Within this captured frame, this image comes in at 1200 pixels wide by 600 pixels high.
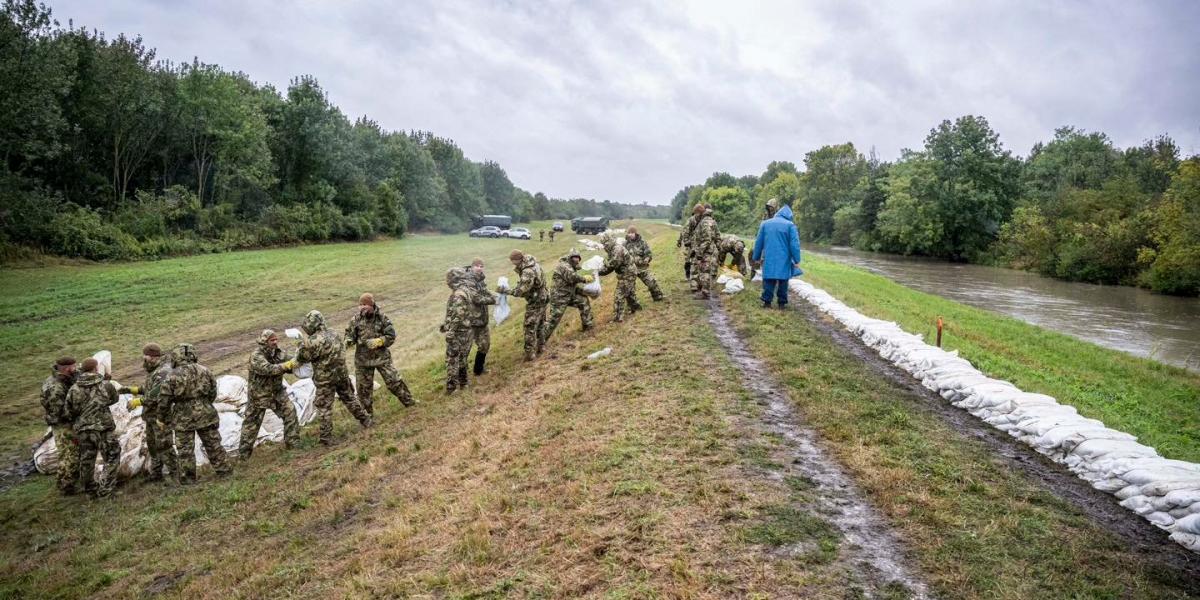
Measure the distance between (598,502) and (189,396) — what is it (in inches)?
288

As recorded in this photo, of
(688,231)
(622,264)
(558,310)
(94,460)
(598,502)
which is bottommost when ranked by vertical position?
(94,460)

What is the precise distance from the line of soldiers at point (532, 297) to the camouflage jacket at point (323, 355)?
2059mm

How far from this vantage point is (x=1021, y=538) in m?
5.18

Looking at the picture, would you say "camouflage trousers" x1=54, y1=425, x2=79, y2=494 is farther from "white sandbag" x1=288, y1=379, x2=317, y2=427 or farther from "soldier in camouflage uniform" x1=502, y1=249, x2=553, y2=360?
"soldier in camouflage uniform" x1=502, y1=249, x2=553, y2=360

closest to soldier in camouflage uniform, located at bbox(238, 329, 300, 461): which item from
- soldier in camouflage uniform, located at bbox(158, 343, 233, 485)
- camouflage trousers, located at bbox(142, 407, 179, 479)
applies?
soldier in camouflage uniform, located at bbox(158, 343, 233, 485)

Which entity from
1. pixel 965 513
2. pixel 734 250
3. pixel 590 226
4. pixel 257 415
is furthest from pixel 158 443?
pixel 590 226

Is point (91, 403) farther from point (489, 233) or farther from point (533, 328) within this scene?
point (489, 233)

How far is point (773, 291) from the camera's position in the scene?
14.8 m

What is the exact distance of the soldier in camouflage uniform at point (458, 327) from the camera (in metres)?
12.2

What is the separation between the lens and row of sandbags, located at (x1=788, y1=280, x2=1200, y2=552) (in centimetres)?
536

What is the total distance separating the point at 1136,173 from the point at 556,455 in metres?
63.3

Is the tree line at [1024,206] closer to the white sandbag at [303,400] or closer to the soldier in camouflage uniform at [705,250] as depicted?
the soldier in camouflage uniform at [705,250]

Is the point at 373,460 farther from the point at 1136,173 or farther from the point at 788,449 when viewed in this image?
the point at 1136,173

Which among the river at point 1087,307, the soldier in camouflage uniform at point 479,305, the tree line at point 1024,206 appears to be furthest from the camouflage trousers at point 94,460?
A: the tree line at point 1024,206
